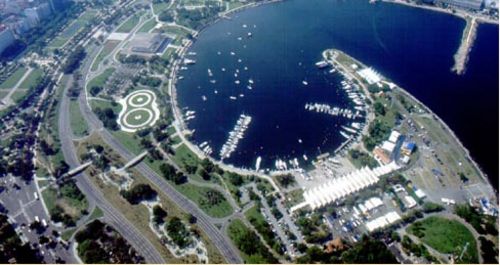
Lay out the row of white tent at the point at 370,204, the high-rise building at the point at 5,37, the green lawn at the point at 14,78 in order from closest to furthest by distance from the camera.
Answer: the row of white tent at the point at 370,204, the green lawn at the point at 14,78, the high-rise building at the point at 5,37

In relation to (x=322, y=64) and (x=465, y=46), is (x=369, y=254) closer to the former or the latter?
(x=322, y=64)

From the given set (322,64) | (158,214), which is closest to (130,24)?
Answer: (322,64)

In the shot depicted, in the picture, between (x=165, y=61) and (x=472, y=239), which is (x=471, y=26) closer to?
(x=472, y=239)

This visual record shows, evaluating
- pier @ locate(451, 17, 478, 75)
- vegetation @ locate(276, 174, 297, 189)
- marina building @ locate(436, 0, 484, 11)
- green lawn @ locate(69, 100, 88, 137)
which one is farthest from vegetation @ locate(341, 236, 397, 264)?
marina building @ locate(436, 0, 484, 11)

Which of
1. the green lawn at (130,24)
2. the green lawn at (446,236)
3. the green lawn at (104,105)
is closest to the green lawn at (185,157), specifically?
the green lawn at (104,105)

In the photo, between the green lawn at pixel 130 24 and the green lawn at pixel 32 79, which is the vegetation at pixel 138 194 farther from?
the green lawn at pixel 130 24

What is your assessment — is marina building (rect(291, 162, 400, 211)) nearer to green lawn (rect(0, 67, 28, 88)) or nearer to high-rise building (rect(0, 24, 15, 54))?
green lawn (rect(0, 67, 28, 88))
